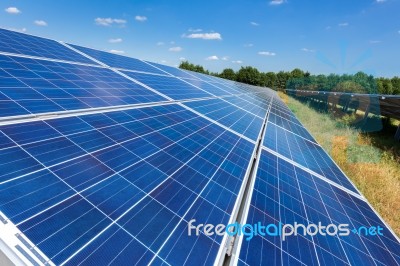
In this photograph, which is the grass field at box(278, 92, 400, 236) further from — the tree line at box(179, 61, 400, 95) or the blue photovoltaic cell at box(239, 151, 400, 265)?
the tree line at box(179, 61, 400, 95)

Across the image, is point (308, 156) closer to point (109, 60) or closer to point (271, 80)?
point (109, 60)

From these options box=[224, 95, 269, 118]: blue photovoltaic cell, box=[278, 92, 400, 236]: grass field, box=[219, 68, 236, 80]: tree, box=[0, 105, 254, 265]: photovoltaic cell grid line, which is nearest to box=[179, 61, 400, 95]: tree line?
box=[219, 68, 236, 80]: tree

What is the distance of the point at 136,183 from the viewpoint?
3.57 meters

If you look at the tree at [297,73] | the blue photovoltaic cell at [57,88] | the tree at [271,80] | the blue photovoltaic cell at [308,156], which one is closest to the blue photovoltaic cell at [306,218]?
the blue photovoltaic cell at [308,156]

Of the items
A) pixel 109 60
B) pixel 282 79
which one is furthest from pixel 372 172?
pixel 282 79

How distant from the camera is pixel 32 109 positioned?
180 inches

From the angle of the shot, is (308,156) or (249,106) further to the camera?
(249,106)

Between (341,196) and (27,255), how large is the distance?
6.50 m

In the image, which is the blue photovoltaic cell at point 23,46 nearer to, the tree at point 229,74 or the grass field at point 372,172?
the grass field at point 372,172

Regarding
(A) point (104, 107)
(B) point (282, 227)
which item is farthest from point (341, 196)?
(A) point (104, 107)

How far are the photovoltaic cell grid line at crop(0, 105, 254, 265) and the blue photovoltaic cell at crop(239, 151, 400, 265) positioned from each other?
512 millimetres

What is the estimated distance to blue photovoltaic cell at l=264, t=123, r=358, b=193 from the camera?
7.75m

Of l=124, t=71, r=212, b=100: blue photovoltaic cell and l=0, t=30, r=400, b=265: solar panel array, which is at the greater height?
l=124, t=71, r=212, b=100: blue photovoltaic cell

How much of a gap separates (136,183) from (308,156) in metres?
6.92
